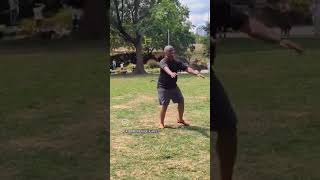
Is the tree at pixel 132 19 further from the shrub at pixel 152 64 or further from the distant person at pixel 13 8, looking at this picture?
the distant person at pixel 13 8

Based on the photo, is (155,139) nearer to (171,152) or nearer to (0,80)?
(171,152)

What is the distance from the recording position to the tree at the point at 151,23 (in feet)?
11.7

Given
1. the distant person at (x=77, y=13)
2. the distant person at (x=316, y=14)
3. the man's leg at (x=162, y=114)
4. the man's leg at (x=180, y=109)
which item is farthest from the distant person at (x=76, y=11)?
the distant person at (x=316, y=14)

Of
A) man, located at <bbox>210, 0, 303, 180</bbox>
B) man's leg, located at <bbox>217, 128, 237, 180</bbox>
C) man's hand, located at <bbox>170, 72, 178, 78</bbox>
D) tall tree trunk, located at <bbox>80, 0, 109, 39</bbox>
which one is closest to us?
man, located at <bbox>210, 0, 303, 180</bbox>

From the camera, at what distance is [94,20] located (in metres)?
3.11

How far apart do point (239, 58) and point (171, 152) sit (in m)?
Result: 7.92

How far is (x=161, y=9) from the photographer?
376cm

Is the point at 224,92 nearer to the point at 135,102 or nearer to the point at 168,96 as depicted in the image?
the point at 168,96

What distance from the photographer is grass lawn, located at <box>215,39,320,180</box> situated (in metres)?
4.27

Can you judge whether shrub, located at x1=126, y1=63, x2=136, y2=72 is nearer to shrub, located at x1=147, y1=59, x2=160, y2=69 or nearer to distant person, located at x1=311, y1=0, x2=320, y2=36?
shrub, located at x1=147, y1=59, x2=160, y2=69

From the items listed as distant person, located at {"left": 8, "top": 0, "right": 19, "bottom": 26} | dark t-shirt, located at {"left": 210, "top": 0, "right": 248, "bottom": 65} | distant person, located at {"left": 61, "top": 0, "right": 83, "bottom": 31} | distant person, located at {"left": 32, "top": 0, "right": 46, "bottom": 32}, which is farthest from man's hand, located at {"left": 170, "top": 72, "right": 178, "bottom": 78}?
distant person, located at {"left": 8, "top": 0, "right": 19, "bottom": 26}

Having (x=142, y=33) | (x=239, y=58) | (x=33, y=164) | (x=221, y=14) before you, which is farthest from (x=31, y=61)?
A: (x=221, y=14)

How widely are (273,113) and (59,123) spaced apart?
2.82 metres

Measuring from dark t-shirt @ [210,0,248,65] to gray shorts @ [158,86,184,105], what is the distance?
2008 mm
